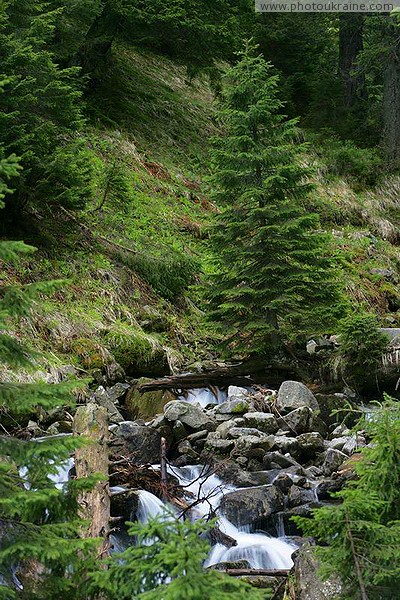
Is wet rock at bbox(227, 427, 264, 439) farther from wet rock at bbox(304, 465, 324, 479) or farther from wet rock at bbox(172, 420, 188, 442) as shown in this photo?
wet rock at bbox(304, 465, 324, 479)

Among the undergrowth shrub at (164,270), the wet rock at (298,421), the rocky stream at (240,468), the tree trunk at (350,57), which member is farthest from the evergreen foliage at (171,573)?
the tree trunk at (350,57)

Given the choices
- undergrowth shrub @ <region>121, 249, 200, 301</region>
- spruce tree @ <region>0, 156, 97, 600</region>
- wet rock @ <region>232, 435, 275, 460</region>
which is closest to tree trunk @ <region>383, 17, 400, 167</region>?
undergrowth shrub @ <region>121, 249, 200, 301</region>

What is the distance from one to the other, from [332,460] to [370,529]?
3.57 metres

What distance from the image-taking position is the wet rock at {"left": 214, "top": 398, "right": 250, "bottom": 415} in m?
7.61

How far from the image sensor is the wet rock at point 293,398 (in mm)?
7703

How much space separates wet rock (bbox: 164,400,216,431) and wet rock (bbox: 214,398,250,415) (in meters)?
0.42

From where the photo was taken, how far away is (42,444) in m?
2.82

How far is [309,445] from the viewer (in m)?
6.80

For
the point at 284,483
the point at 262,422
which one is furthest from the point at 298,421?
the point at 284,483

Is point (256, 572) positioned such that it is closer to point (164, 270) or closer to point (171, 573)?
point (171, 573)

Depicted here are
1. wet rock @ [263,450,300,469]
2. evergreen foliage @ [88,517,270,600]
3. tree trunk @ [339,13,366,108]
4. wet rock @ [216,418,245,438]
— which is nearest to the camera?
evergreen foliage @ [88,517,270,600]

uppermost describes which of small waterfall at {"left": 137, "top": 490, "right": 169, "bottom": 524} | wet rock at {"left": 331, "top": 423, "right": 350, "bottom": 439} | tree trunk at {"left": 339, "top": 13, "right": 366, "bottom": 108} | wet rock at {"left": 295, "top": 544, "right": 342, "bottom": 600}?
tree trunk at {"left": 339, "top": 13, "right": 366, "bottom": 108}

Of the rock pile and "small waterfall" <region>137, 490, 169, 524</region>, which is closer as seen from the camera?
"small waterfall" <region>137, 490, 169, 524</region>

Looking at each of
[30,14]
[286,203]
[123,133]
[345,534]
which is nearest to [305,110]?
[123,133]
